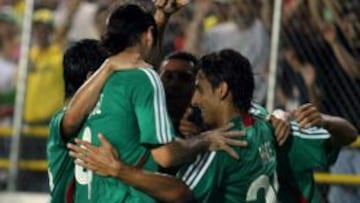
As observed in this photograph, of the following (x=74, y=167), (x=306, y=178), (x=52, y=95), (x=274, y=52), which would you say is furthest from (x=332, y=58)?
(x=74, y=167)

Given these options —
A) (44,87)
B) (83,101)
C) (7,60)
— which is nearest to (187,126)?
(83,101)

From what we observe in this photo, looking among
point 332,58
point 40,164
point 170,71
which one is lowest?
point 40,164

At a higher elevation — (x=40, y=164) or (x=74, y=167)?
(x=74, y=167)

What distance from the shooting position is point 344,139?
7.00m

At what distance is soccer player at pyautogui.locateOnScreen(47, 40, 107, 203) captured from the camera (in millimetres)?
Answer: 6590

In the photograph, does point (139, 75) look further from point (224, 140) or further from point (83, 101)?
point (224, 140)

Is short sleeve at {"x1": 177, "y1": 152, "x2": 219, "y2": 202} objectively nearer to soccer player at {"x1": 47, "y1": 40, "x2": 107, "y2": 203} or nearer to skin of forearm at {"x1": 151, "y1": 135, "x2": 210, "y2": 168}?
skin of forearm at {"x1": 151, "y1": 135, "x2": 210, "y2": 168}

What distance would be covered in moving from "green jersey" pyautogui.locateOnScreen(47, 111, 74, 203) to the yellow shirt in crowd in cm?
424

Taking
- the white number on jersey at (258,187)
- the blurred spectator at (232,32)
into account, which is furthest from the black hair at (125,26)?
the blurred spectator at (232,32)

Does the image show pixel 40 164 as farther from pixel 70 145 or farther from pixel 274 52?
pixel 70 145

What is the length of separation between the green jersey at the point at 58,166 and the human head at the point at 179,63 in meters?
0.76

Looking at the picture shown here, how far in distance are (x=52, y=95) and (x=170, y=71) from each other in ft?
13.6

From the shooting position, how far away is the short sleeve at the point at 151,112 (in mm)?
5965

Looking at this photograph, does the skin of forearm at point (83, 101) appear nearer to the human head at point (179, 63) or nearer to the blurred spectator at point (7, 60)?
the human head at point (179, 63)
